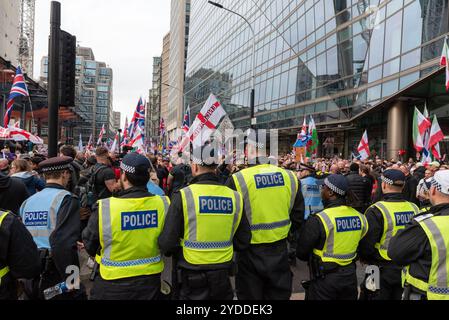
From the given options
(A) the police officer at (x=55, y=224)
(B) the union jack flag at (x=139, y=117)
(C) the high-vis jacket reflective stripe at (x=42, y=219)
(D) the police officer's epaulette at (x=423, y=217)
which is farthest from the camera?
(B) the union jack flag at (x=139, y=117)

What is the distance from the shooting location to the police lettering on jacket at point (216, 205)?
302 cm

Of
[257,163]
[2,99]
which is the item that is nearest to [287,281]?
[257,163]

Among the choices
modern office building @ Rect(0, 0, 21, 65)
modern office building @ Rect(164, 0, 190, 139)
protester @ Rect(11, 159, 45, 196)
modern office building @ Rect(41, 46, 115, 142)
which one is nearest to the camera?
protester @ Rect(11, 159, 45, 196)

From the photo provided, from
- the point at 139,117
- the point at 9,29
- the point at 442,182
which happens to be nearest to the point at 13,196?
the point at 442,182

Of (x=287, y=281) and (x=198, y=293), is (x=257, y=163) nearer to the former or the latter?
(x=287, y=281)

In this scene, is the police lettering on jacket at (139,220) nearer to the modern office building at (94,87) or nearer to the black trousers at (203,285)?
the black trousers at (203,285)

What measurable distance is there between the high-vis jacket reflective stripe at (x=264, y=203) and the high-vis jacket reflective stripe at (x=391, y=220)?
1050mm

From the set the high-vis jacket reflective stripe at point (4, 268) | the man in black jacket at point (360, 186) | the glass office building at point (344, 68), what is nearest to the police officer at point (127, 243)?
the high-vis jacket reflective stripe at point (4, 268)

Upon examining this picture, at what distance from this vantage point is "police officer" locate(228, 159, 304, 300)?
3.55m

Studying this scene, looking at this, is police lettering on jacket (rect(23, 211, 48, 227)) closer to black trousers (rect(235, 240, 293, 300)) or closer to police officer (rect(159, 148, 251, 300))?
police officer (rect(159, 148, 251, 300))

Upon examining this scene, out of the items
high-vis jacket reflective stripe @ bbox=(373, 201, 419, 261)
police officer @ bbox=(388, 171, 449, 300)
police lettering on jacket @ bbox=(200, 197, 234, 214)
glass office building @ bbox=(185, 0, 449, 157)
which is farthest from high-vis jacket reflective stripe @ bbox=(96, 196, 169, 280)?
glass office building @ bbox=(185, 0, 449, 157)

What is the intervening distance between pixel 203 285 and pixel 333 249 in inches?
51.7

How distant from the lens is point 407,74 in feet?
54.1
